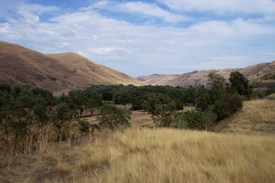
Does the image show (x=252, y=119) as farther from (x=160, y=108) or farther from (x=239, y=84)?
(x=239, y=84)

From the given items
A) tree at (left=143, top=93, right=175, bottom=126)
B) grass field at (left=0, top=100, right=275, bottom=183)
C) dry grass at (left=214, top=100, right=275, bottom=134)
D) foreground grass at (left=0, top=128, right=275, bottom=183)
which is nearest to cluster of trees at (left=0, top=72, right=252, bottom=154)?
tree at (left=143, top=93, right=175, bottom=126)

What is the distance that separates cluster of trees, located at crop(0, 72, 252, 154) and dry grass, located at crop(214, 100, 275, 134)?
1.52 meters

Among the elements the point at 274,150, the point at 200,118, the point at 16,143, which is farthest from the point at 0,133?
the point at 200,118

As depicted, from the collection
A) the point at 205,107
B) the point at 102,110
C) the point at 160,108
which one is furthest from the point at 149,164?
the point at 205,107

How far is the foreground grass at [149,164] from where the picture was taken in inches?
193

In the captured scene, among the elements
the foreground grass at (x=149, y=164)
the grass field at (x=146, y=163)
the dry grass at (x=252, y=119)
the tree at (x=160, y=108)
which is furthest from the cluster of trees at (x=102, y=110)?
the foreground grass at (x=149, y=164)

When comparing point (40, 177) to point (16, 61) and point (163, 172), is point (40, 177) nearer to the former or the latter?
point (163, 172)

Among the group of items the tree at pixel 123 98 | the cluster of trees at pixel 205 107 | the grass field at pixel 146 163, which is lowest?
the tree at pixel 123 98

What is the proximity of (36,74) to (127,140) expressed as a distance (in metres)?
162

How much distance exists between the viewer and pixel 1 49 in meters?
188

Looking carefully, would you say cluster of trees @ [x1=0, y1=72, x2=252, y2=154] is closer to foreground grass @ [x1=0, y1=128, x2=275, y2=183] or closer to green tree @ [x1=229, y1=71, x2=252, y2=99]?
green tree @ [x1=229, y1=71, x2=252, y2=99]

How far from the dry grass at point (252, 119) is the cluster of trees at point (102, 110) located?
152 cm

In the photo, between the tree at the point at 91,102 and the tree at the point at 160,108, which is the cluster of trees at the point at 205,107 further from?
the tree at the point at 91,102

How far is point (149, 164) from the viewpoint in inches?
236
